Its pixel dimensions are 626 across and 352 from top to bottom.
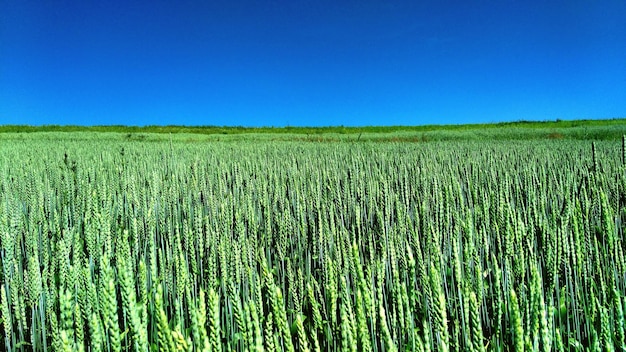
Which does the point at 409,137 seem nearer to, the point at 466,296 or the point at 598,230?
the point at 598,230

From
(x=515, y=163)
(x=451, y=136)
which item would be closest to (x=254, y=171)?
(x=515, y=163)

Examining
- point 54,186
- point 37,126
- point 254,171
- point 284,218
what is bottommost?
point 284,218

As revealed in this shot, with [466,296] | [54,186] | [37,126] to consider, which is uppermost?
[37,126]

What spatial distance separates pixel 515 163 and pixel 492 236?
9.15 ft

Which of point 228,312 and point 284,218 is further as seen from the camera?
point 284,218

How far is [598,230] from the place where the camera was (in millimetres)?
1890

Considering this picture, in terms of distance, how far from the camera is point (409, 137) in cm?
1466

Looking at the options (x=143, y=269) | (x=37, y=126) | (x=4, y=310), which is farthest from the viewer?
(x=37, y=126)

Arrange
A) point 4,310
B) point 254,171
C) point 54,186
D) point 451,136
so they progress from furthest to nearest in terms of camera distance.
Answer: point 451,136
point 254,171
point 54,186
point 4,310

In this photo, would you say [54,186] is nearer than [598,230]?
No

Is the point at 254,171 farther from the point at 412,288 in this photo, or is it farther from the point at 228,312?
the point at 412,288

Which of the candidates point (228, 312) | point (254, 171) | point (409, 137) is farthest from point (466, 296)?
point (409, 137)

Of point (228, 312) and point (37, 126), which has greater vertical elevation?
point (37, 126)

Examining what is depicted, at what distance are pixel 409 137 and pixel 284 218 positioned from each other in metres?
13.6
